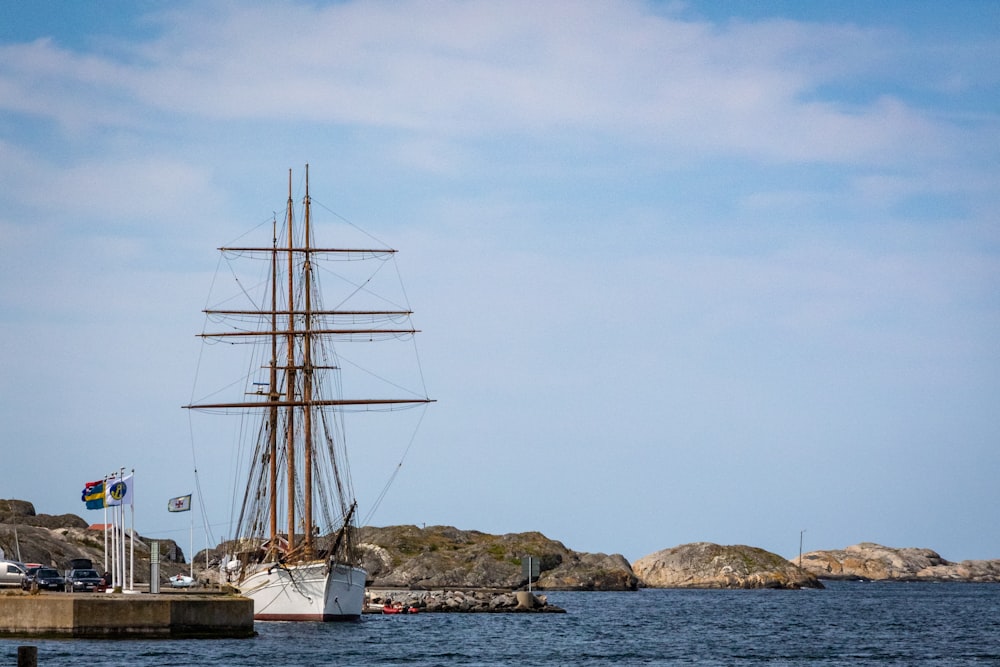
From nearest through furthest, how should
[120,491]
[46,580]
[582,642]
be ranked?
[120,491]
[46,580]
[582,642]

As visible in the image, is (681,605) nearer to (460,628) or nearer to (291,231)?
(460,628)

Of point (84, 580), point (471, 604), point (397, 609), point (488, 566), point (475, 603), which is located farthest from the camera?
point (488, 566)

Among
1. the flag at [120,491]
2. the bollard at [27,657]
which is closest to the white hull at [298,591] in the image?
the flag at [120,491]

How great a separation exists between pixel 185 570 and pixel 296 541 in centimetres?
4940

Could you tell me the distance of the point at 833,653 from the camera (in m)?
69.6

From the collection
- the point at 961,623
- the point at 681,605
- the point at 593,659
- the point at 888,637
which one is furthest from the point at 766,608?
the point at 593,659

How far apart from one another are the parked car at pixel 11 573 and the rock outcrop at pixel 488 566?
107 m

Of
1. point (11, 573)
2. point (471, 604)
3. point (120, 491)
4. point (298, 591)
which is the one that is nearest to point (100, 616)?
point (120, 491)

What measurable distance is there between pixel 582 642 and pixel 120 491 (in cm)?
2693

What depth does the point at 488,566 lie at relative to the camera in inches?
7170

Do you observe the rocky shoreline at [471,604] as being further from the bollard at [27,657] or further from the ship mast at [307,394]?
the bollard at [27,657]

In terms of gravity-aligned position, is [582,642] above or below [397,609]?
above

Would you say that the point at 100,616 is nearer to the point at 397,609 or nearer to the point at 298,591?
the point at 298,591

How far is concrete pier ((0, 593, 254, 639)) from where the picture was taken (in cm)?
5238
